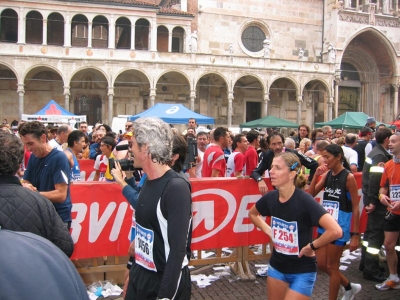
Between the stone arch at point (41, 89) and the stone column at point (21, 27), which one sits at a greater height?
the stone column at point (21, 27)

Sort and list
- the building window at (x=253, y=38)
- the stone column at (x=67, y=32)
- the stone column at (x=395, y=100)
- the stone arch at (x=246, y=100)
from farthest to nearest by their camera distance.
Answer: the stone column at (x=395, y=100), the building window at (x=253, y=38), the stone arch at (x=246, y=100), the stone column at (x=67, y=32)

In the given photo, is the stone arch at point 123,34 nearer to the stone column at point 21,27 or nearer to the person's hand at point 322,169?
the stone column at point 21,27

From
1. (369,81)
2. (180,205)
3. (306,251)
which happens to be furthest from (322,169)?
(369,81)

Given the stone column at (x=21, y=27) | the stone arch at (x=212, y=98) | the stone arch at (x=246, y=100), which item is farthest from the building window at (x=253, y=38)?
the stone column at (x=21, y=27)

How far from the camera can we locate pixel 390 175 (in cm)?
523

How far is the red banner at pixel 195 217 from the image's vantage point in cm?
484

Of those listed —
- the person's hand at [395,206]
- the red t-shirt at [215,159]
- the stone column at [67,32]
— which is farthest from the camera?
the stone column at [67,32]

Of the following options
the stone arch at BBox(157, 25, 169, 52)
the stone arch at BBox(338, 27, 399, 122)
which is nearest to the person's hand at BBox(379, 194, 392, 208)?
the stone arch at BBox(157, 25, 169, 52)

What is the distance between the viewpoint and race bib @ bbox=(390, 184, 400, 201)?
5112 mm

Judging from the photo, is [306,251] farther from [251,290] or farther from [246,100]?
[246,100]

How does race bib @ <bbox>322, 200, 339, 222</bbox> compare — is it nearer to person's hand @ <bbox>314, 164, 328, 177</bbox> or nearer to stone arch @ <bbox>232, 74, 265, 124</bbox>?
person's hand @ <bbox>314, 164, 328, 177</bbox>

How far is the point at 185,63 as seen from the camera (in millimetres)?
26906

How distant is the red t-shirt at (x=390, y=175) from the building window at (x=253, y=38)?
91.4ft

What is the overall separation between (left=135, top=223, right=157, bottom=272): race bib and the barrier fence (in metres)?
2.40
